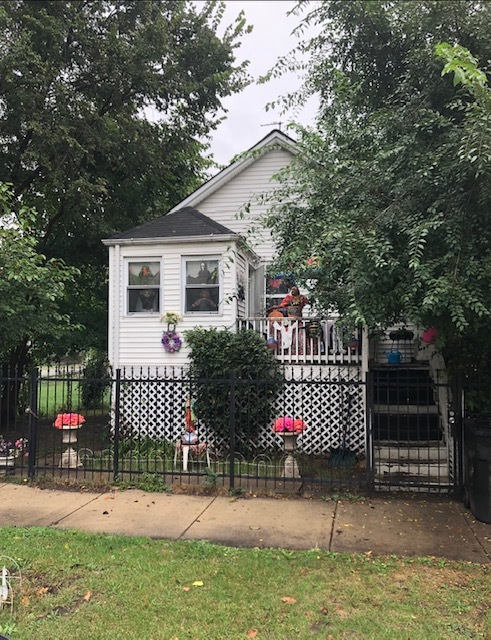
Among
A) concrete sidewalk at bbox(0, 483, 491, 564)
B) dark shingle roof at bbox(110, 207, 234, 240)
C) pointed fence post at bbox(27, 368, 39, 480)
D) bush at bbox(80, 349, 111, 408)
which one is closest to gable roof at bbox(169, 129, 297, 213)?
dark shingle roof at bbox(110, 207, 234, 240)

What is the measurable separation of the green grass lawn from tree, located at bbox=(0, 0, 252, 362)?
7934 mm

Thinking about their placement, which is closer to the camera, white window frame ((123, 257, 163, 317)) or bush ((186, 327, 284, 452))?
bush ((186, 327, 284, 452))

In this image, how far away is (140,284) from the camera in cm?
1058

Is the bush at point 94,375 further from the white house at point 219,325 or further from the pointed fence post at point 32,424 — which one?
the pointed fence post at point 32,424

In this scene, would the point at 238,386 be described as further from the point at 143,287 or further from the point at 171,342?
the point at 143,287

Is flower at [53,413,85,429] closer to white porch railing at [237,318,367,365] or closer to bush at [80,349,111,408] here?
bush at [80,349,111,408]

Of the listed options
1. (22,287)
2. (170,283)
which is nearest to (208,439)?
(170,283)

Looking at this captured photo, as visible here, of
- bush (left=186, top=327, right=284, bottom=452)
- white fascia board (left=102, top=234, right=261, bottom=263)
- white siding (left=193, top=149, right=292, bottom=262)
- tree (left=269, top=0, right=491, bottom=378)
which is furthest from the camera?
white siding (left=193, top=149, right=292, bottom=262)

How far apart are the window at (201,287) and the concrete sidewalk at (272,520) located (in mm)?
4474

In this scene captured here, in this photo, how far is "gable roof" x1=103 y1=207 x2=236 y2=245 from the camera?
10.3 m

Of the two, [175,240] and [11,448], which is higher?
[175,240]

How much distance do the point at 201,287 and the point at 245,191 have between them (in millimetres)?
4043

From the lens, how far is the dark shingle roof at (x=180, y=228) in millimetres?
10312

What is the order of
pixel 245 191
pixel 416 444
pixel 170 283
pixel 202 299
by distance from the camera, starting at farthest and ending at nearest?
pixel 245 191 < pixel 170 283 < pixel 202 299 < pixel 416 444
